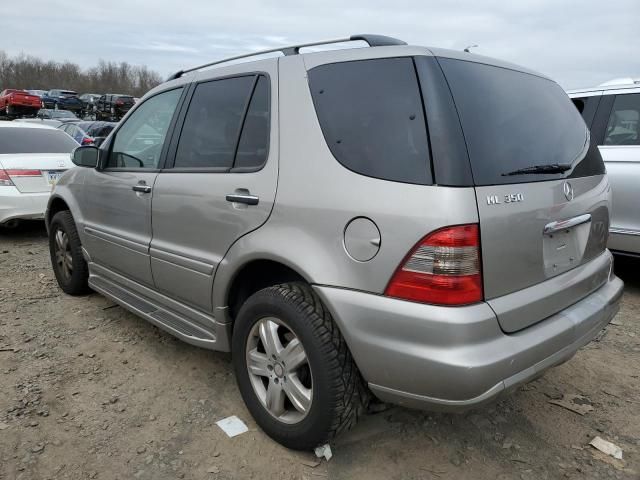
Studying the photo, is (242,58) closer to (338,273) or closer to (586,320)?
(338,273)

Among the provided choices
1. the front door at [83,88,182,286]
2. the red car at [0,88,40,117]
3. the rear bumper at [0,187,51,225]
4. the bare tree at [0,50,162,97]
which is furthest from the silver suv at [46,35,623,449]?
the bare tree at [0,50,162,97]

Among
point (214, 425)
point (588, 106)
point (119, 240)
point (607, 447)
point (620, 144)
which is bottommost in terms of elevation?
point (214, 425)

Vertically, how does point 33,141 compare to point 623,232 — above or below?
above

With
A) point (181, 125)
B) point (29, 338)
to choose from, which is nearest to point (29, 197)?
point (29, 338)

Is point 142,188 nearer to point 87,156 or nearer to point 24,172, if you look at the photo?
point 87,156

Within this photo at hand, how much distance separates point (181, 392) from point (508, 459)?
179 cm

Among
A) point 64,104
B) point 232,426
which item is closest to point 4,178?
point 232,426

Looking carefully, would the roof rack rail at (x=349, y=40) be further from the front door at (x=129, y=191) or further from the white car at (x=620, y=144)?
the white car at (x=620, y=144)

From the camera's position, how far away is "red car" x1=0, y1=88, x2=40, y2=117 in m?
30.5

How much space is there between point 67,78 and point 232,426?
290 feet

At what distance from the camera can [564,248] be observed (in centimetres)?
228

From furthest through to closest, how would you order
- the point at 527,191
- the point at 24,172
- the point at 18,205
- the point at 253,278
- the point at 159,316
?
the point at 24,172 < the point at 18,205 < the point at 159,316 < the point at 253,278 < the point at 527,191

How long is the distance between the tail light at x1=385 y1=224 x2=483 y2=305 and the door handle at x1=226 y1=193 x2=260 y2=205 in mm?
844

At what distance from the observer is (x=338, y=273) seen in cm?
205
